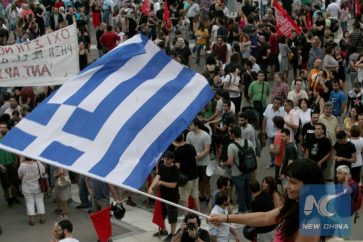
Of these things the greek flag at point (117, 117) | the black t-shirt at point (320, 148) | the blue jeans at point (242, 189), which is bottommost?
the blue jeans at point (242, 189)

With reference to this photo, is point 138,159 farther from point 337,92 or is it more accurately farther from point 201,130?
point 337,92

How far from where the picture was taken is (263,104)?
54.6ft

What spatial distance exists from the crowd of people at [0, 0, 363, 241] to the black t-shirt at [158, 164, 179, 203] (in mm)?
14

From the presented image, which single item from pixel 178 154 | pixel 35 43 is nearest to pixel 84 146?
pixel 178 154

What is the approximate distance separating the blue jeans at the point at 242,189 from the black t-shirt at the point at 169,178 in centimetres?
127

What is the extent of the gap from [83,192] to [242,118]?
2841mm

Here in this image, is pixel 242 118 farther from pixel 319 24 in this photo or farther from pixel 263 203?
pixel 319 24

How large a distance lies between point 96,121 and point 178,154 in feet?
19.0

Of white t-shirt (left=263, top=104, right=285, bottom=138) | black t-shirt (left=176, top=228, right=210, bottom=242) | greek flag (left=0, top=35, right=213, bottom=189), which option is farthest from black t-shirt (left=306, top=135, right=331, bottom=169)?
greek flag (left=0, top=35, right=213, bottom=189)

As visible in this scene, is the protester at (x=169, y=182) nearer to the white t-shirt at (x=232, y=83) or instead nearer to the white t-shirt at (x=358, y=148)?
the white t-shirt at (x=358, y=148)

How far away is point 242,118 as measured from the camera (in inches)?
546

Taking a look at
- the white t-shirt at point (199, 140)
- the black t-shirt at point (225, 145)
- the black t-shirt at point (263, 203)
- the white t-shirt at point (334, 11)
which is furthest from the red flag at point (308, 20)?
the black t-shirt at point (263, 203)

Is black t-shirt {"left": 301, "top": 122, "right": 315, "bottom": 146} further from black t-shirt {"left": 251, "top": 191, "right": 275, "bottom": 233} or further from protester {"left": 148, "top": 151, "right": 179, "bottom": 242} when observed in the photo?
black t-shirt {"left": 251, "top": 191, "right": 275, "bottom": 233}

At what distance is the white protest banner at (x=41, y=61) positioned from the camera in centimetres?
1448
